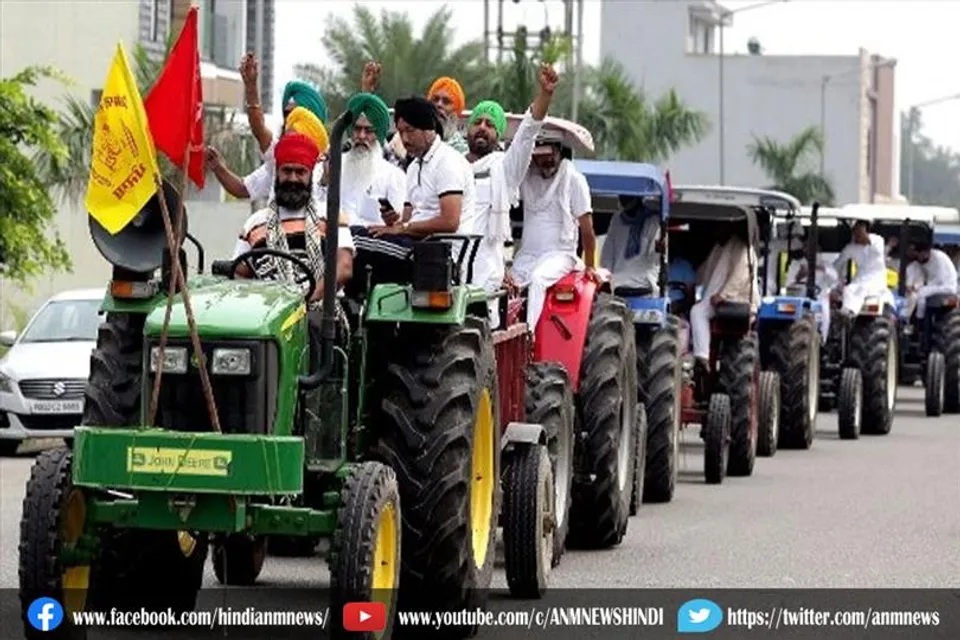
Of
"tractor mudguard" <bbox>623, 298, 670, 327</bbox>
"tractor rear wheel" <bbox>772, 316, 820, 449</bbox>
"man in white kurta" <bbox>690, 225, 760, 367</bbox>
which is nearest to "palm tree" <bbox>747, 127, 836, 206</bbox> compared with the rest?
"tractor rear wheel" <bbox>772, 316, 820, 449</bbox>

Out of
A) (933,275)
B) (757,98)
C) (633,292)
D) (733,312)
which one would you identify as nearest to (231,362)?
(633,292)

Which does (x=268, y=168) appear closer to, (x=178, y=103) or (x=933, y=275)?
(x=178, y=103)

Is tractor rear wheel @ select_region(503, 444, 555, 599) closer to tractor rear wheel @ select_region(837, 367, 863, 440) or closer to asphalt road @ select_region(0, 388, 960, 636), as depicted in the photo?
asphalt road @ select_region(0, 388, 960, 636)

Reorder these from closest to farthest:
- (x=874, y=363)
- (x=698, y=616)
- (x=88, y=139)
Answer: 1. (x=698, y=616)
2. (x=874, y=363)
3. (x=88, y=139)

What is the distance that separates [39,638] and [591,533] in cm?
625

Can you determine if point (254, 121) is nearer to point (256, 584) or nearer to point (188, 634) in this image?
point (256, 584)

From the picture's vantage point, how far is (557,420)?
15.2 metres

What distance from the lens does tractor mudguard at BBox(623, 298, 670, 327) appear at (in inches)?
794

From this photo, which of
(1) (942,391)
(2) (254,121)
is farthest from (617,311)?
(1) (942,391)

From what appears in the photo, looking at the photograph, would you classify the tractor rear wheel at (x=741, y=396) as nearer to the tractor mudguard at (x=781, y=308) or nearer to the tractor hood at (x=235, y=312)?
the tractor mudguard at (x=781, y=308)

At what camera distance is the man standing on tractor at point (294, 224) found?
12.3 meters

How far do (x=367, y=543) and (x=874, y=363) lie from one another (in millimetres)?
19319

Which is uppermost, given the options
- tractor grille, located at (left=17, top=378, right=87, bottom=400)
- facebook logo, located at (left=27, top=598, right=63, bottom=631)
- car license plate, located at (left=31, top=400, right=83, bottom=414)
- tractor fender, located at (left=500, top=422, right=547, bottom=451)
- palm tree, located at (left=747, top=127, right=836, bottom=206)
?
palm tree, located at (left=747, top=127, right=836, bottom=206)

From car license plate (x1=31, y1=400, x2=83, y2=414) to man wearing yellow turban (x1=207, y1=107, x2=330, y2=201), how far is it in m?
11.3
